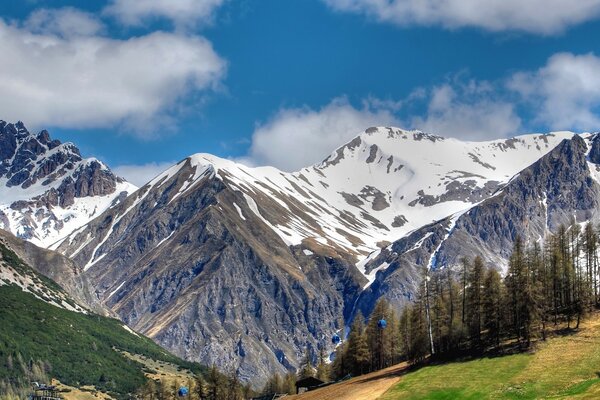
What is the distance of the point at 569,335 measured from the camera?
343ft

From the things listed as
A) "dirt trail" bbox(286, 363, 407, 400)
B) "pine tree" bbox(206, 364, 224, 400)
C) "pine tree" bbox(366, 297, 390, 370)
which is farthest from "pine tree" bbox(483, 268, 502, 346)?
"pine tree" bbox(206, 364, 224, 400)

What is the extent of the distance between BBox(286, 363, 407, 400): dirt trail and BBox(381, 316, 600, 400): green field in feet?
8.28

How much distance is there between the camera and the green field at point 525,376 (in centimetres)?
8394

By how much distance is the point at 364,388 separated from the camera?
111062 millimetres

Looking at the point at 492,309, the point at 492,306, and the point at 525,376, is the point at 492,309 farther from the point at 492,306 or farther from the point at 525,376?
the point at 525,376

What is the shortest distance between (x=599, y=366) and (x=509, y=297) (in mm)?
27282

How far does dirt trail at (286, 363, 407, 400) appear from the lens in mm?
105500

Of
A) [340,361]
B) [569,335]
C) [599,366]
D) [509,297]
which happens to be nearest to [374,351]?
[340,361]

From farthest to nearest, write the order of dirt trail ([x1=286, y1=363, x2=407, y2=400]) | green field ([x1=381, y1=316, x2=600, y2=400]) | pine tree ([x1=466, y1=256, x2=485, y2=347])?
pine tree ([x1=466, y1=256, x2=485, y2=347]), dirt trail ([x1=286, y1=363, x2=407, y2=400]), green field ([x1=381, y1=316, x2=600, y2=400])

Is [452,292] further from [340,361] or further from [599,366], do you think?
[599,366]

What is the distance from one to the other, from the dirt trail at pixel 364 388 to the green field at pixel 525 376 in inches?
99.4

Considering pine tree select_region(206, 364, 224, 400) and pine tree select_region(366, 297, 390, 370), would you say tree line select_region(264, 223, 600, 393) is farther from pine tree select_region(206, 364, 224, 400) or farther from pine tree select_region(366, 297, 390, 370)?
pine tree select_region(206, 364, 224, 400)

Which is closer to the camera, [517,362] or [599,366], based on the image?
[599,366]

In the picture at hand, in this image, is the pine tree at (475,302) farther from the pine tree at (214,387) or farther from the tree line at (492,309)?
the pine tree at (214,387)
